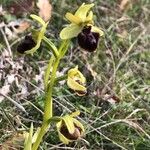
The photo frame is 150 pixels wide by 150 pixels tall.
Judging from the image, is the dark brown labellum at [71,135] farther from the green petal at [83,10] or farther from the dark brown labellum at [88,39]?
the green petal at [83,10]

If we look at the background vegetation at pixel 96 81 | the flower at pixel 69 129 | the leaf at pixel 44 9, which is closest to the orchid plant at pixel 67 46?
the flower at pixel 69 129

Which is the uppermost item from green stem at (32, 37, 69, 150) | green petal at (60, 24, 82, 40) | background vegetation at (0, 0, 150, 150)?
green petal at (60, 24, 82, 40)

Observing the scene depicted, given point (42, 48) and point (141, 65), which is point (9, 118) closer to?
point (42, 48)

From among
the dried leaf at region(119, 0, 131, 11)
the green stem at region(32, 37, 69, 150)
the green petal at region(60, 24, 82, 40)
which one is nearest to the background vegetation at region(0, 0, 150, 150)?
the dried leaf at region(119, 0, 131, 11)

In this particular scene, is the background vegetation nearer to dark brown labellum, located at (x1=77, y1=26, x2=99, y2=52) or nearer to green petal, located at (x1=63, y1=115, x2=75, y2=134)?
green petal, located at (x1=63, y1=115, x2=75, y2=134)

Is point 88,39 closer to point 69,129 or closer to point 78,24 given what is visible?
point 78,24

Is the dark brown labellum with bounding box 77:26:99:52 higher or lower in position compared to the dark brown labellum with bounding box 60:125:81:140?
higher
